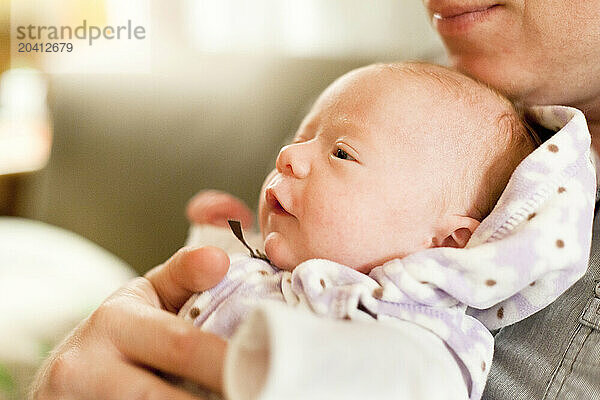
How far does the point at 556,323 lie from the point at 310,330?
0.41 m

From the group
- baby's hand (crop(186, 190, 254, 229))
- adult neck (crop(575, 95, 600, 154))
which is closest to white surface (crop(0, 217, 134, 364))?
baby's hand (crop(186, 190, 254, 229))

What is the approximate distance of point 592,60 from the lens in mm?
958

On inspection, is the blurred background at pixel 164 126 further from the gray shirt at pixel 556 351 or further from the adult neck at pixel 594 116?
the gray shirt at pixel 556 351

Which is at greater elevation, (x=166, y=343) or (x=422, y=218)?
(x=422, y=218)

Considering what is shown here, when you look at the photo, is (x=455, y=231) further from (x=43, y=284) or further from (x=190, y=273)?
(x=43, y=284)

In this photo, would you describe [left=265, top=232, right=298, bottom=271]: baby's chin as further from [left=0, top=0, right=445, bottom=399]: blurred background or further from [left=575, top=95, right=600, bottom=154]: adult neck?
[left=0, top=0, right=445, bottom=399]: blurred background

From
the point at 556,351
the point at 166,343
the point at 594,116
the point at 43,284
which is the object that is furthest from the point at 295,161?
the point at 43,284

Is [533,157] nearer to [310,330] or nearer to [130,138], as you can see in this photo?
[310,330]

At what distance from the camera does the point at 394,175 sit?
2.65ft

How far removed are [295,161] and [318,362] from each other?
0.36 m

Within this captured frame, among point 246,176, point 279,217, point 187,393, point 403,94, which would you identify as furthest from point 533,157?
point 246,176

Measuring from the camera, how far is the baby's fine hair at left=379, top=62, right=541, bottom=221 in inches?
32.6

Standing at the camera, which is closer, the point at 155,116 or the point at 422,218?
the point at 422,218

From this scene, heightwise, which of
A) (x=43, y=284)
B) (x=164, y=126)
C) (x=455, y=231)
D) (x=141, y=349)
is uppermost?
(x=455, y=231)
